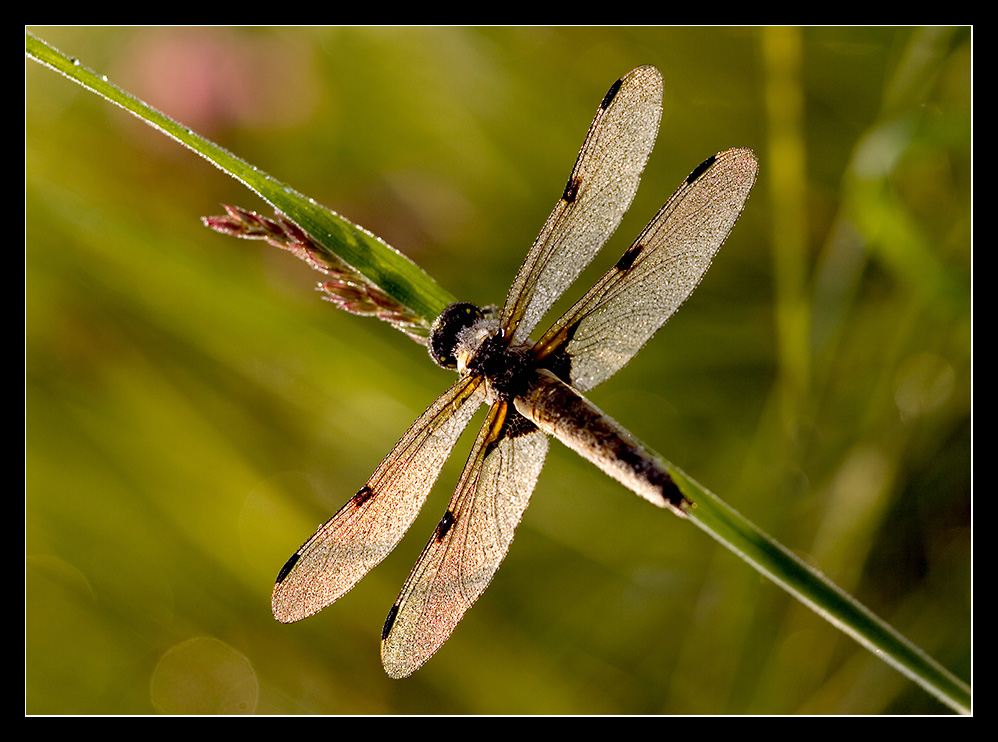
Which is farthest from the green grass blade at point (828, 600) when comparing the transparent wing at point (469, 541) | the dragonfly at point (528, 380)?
the transparent wing at point (469, 541)

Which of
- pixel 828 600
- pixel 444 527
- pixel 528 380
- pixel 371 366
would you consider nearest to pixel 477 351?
pixel 528 380

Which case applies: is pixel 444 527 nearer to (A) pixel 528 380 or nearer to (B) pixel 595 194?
(A) pixel 528 380

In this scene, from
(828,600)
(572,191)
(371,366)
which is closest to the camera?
(828,600)

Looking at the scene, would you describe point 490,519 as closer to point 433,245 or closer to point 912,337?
point 433,245

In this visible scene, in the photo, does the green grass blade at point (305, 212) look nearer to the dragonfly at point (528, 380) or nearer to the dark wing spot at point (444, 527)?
the dragonfly at point (528, 380)

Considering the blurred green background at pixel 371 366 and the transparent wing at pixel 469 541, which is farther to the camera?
the blurred green background at pixel 371 366

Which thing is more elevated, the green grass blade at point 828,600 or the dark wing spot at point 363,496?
the dark wing spot at point 363,496
